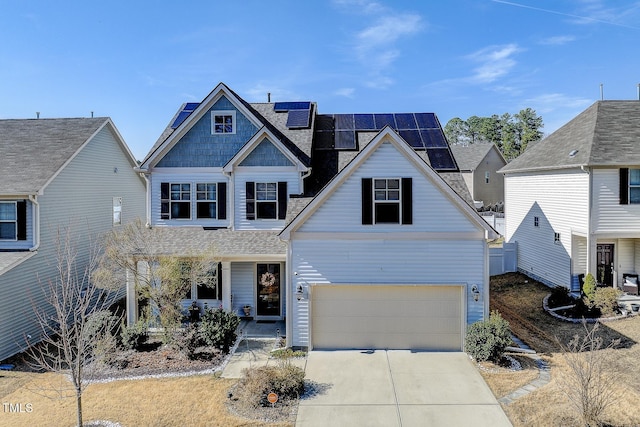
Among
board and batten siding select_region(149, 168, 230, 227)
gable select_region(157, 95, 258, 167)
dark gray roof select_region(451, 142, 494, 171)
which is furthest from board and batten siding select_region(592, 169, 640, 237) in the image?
dark gray roof select_region(451, 142, 494, 171)

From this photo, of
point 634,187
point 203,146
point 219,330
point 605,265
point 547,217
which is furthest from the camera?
point 547,217

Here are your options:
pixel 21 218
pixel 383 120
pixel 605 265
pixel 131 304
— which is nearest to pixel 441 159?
pixel 383 120

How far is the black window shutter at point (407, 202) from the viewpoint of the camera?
12836 mm

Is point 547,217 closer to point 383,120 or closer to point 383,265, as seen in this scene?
point 383,120

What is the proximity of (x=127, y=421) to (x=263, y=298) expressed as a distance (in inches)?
298

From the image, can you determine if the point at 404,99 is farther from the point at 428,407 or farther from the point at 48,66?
the point at 428,407

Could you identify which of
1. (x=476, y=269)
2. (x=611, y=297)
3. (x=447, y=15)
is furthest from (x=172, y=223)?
(x=611, y=297)

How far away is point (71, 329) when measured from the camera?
8.97m

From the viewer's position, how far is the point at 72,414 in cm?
915

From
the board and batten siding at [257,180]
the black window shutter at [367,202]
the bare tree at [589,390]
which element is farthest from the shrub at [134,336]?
the bare tree at [589,390]

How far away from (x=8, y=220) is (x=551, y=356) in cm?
1937

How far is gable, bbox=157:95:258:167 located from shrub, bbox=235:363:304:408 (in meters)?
9.06

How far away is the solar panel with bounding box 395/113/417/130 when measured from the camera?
18.4m

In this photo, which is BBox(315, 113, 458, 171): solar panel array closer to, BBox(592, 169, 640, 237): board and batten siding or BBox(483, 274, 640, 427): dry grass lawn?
BBox(592, 169, 640, 237): board and batten siding
